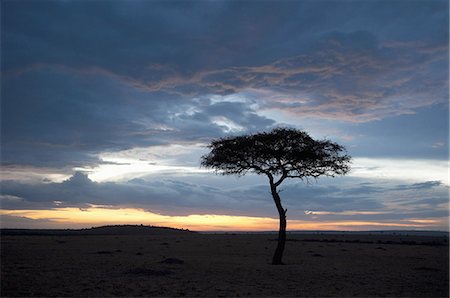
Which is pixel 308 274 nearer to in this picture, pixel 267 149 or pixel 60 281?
pixel 267 149

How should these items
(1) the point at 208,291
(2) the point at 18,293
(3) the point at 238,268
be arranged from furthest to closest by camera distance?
(3) the point at 238,268 → (1) the point at 208,291 → (2) the point at 18,293

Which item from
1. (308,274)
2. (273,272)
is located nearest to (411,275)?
(308,274)

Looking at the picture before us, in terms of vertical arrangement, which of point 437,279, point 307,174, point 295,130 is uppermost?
point 295,130

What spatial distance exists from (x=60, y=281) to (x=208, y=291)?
752 centimetres

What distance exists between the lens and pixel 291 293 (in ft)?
62.8

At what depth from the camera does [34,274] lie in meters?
23.0

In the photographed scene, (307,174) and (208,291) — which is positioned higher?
(307,174)

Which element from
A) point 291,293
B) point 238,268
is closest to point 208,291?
point 291,293

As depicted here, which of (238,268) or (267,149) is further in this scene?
(267,149)

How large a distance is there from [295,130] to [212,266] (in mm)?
11669

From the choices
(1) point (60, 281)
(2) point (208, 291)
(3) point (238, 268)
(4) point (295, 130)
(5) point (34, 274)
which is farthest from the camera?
(4) point (295, 130)

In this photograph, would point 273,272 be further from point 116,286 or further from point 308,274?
point 116,286

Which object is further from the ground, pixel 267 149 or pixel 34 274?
pixel 267 149

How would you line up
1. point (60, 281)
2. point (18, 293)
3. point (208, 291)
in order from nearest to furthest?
→ point (18, 293) < point (208, 291) < point (60, 281)
